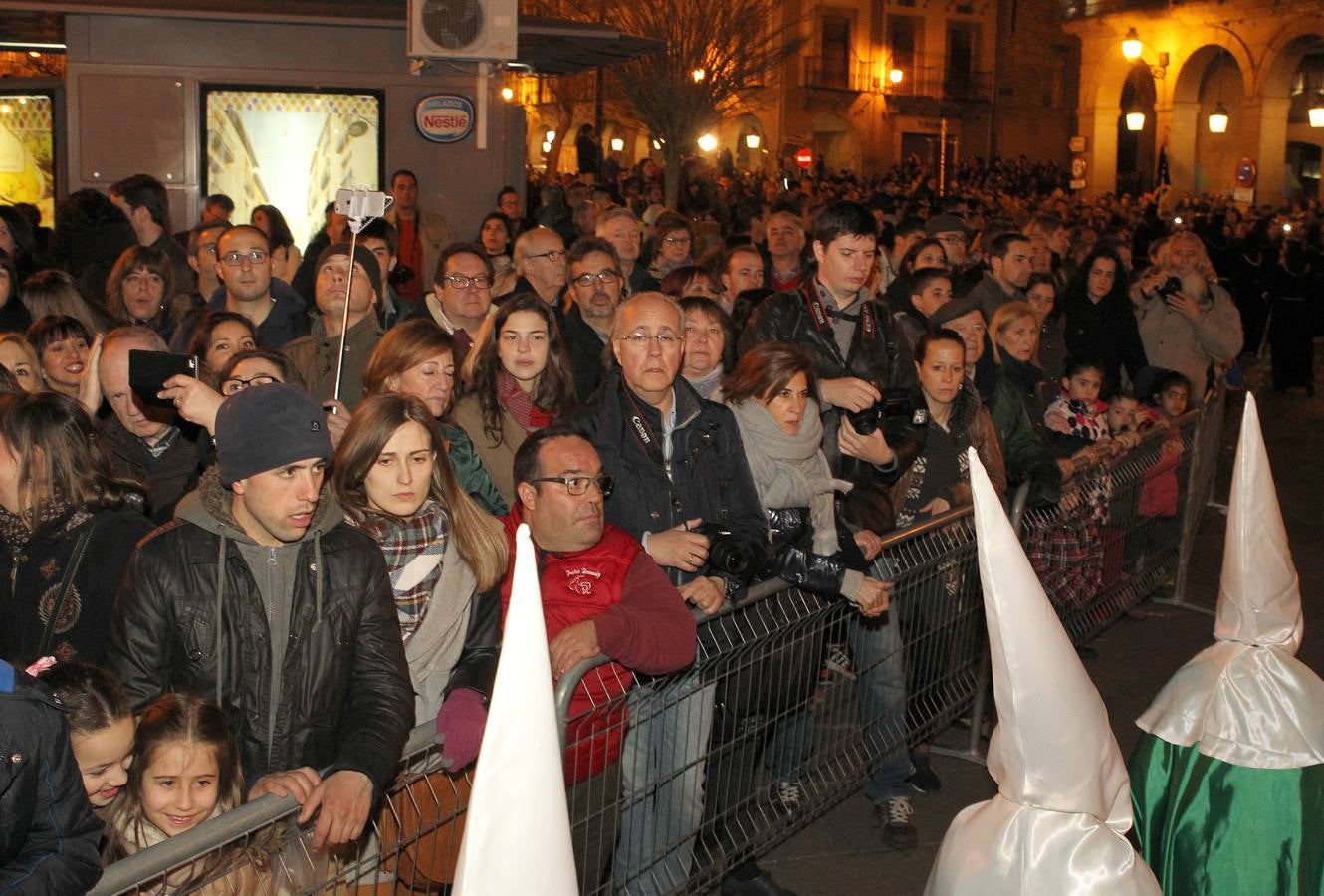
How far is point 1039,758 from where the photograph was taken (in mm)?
2965

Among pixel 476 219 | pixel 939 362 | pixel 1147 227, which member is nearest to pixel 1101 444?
pixel 939 362

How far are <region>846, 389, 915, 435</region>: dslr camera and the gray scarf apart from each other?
352 mm

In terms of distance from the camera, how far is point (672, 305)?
515cm

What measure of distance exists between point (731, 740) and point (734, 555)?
57 centimetres

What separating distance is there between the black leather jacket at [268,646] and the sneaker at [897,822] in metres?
2.71

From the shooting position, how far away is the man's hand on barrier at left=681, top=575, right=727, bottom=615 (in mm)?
4348

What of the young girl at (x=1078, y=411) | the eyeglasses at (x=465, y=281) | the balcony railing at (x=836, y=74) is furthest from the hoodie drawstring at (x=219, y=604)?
the balcony railing at (x=836, y=74)

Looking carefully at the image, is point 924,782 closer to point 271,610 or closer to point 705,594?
point 705,594

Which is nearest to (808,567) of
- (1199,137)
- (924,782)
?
(924,782)

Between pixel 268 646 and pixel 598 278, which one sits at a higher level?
pixel 598 278

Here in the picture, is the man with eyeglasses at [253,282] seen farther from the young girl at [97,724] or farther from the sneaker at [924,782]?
the young girl at [97,724]

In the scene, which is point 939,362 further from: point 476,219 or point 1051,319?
point 476,219

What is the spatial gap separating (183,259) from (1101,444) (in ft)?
18.8

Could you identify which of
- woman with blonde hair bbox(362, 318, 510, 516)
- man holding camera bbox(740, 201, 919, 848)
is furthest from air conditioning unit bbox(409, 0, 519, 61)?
woman with blonde hair bbox(362, 318, 510, 516)
